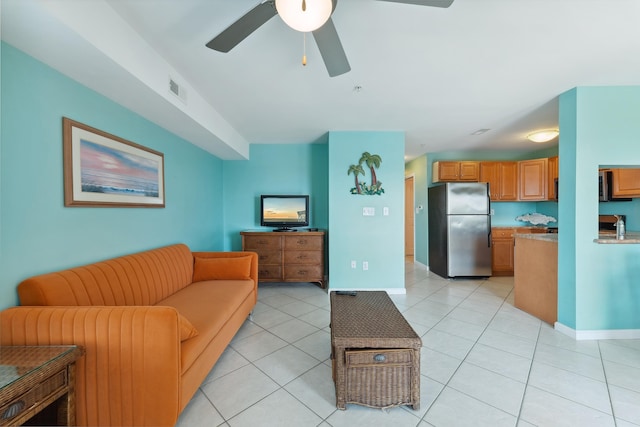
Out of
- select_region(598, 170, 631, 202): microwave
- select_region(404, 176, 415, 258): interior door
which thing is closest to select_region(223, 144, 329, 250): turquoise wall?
select_region(404, 176, 415, 258): interior door

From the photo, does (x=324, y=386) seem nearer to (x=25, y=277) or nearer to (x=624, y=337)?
(x=25, y=277)

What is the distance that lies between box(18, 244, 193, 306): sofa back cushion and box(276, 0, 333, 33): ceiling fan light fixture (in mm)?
1880

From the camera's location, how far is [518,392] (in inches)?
58.9

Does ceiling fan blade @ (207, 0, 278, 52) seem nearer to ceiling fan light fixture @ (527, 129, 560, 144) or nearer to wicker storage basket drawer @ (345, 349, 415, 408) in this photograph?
wicker storage basket drawer @ (345, 349, 415, 408)

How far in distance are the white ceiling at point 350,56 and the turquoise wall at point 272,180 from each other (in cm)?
118

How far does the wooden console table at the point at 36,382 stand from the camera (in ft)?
2.74

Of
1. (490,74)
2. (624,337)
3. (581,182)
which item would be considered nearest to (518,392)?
(624,337)

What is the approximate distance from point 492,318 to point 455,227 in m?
1.75

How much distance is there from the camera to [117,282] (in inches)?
64.4

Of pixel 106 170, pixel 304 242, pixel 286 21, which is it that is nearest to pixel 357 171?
pixel 304 242

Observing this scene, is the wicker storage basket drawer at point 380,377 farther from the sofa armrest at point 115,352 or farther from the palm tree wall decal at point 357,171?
the palm tree wall decal at point 357,171

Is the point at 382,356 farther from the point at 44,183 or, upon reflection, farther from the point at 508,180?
the point at 508,180

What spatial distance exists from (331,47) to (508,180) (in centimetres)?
442

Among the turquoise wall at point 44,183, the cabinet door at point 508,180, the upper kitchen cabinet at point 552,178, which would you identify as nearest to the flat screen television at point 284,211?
the turquoise wall at point 44,183
